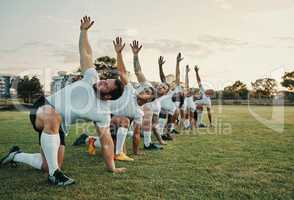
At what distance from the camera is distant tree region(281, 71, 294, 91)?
425 feet

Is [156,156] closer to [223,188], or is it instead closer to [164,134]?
[223,188]

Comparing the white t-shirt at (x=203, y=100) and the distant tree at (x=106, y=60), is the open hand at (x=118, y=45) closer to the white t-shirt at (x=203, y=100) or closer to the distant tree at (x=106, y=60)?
the white t-shirt at (x=203, y=100)

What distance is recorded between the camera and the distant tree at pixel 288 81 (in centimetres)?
12950

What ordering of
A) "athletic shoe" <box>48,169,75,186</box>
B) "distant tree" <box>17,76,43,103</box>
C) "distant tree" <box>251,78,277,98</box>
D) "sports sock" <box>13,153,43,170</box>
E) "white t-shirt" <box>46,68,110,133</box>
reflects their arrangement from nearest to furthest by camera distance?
"athletic shoe" <box>48,169,75,186</box> → "white t-shirt" <box>46,68,110,133</box> → "sports sock" <box>13,153,43,170</box> → "distant tree" <box>17,76,43,103</box> → "distant tree" <box>251,78,277,98</box>

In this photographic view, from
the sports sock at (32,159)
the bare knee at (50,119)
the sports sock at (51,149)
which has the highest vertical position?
the bare knee at (50,119)

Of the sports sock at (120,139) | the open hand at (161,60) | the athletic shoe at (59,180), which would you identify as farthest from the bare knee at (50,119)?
the open hand at (161,60)

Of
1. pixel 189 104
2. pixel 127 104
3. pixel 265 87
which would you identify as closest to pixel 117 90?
pixel 127 104

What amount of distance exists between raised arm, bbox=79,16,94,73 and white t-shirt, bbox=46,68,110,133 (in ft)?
0.36

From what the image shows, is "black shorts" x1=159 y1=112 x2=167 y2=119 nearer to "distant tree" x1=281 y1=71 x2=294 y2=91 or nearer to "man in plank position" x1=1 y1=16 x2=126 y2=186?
"man in plank position" x1=1 y1=16 x2=126 y2=186

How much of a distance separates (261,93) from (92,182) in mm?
132787

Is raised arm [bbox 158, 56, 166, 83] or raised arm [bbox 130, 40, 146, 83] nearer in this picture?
raised arm [bbox 130, 40, 146, 83]

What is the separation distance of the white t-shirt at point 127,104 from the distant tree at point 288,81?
435 ft

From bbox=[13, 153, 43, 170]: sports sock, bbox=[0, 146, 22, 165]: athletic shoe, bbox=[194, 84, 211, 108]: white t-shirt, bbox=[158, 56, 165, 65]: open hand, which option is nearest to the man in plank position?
bbox=[13, 153, 43, 170]: sports sock

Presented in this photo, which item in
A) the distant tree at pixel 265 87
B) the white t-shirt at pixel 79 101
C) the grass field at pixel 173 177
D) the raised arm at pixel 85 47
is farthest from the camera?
the distant tree at pixel 265 87
